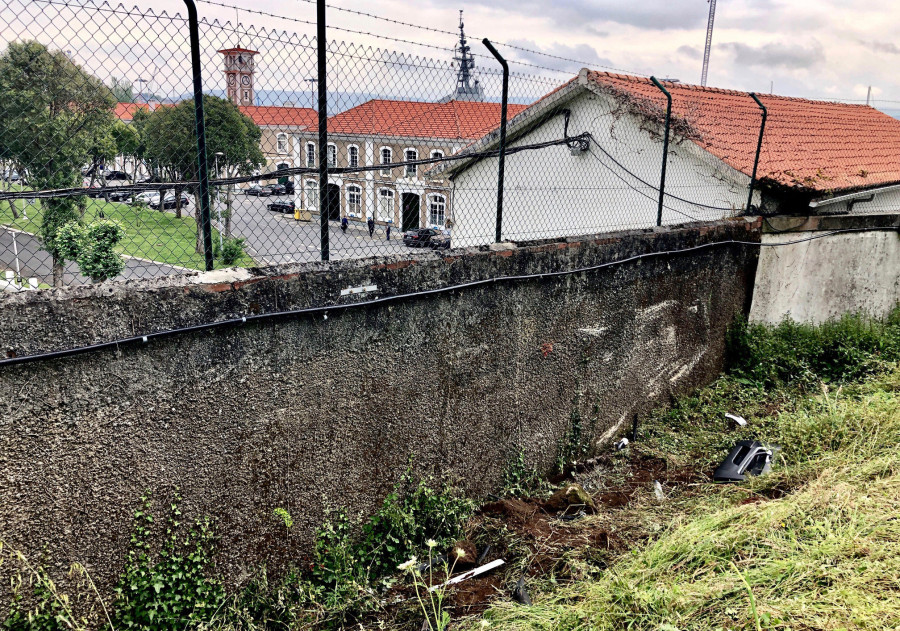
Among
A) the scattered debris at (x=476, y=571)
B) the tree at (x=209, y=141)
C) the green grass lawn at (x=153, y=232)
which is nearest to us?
the green grass lawn at (x=153, y=232)

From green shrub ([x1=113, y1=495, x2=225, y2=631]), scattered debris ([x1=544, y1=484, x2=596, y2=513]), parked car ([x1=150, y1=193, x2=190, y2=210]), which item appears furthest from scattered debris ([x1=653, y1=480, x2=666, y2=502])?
parked car ([x1=150, y1=193, x2=190, y2=210])

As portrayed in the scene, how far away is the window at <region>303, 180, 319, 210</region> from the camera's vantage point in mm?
3887

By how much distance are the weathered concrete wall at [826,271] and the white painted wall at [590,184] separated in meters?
0.90

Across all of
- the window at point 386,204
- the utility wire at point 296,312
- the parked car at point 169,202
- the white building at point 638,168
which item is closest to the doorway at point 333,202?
the window at point 386,204

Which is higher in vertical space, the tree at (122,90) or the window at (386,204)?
the tree at (122,90)

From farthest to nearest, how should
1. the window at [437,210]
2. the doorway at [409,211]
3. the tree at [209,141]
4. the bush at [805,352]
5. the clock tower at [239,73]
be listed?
the bush at [805,352] < the window at [437,210] < the doorway at [409,211] < the clock tower at [239,73] < the tree at [209,141]

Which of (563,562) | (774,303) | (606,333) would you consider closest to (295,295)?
(563,562)

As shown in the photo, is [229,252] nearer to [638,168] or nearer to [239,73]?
[239,73]

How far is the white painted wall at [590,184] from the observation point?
8.41 meters

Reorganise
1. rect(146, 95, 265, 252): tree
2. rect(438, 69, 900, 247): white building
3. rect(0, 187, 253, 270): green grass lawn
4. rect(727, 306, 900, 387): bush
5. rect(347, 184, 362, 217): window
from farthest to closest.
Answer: rect(438, 69, 900, 247): white building
rect(727, 306, 900, 387): bush
rect(347, 184, 362, 217): window
rect(146, 95, 265, 252): tree
rect(0, 187, 253, 270): green grass lawn

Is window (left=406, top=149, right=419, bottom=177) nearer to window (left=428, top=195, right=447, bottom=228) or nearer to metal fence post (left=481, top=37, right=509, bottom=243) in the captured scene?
window (left=428, top=195, right=447, bottom=228)

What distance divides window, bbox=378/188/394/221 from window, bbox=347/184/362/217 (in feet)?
0.43

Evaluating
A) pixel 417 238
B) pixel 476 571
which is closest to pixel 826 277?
pixel 417 238

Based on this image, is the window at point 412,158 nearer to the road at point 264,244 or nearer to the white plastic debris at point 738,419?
the road at point 264,244
